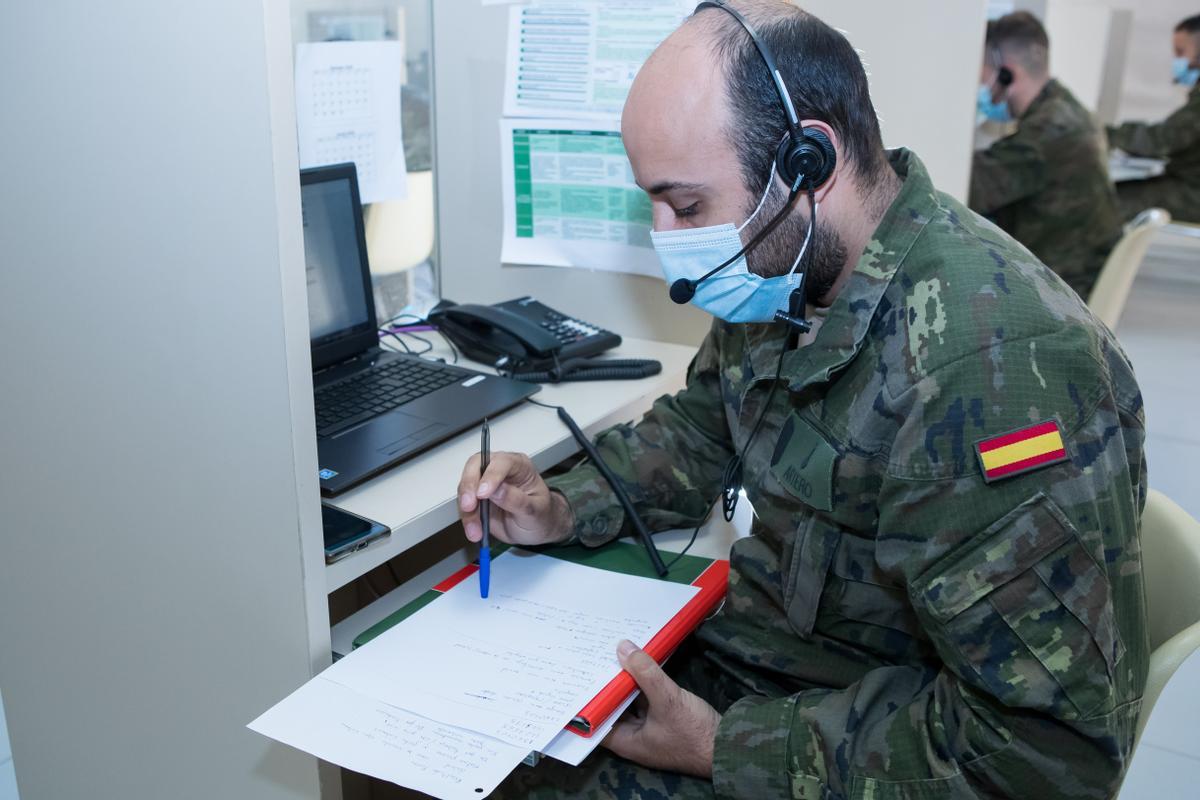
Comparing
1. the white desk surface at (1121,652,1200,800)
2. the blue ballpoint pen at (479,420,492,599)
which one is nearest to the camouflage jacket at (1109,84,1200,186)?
the white desk surface at (1121,652,1200,800)

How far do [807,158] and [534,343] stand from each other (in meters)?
0.58

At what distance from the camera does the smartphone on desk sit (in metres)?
0.94

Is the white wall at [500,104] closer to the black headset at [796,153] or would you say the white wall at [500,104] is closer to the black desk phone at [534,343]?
the black desk phone at [534,343]

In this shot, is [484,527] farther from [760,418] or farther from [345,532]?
[760,418]

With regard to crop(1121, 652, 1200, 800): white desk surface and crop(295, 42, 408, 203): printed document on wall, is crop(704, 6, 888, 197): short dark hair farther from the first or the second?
crop(1121, 652, 1200, 800): white desk surface

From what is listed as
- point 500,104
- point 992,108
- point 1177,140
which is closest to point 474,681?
point 500,104

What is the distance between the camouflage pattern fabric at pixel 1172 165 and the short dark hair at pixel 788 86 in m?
4.49

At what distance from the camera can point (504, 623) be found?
1.01m

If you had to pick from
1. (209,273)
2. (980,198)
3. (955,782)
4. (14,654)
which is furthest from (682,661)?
(980,198)

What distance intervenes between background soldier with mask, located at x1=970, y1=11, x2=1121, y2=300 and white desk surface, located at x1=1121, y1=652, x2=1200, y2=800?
A: 67.7 inches

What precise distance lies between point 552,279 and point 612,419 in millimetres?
384

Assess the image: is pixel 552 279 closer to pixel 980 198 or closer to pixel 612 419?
pixel 612 419

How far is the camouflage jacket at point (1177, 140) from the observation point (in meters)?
4.70

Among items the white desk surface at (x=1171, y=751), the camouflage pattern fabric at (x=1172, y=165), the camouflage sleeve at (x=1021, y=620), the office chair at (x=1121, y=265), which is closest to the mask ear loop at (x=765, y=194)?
the camouflage sleeve at (x=1021, y=620)
